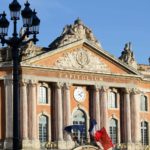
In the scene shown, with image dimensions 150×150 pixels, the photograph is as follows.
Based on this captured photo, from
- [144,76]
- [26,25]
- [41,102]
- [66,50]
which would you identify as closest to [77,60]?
[66,50]

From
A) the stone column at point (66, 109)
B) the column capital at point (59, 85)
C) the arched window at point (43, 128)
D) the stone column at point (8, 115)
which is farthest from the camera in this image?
the stone column at point (66, 109)

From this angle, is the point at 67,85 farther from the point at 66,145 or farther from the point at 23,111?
A: the point at 66,145

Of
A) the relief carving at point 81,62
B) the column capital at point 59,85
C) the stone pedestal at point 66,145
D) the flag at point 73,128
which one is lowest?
the stone pedestal at point 66,145

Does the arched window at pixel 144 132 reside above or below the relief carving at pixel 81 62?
below

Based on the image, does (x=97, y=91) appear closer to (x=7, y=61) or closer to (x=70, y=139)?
(x=70, y=139)

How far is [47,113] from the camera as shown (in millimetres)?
52031

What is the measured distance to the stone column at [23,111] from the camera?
163 ft

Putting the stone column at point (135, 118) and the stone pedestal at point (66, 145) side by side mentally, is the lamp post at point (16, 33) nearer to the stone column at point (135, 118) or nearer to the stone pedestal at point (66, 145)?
the stone pedestal at point (66, 145)

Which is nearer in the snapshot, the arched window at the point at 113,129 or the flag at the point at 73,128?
the flag at the point at 73,128

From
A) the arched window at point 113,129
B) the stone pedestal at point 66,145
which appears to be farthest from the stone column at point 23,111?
the arched window at point 113,129

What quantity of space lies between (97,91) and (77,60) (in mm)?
3417

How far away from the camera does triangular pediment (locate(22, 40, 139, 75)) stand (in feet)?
169

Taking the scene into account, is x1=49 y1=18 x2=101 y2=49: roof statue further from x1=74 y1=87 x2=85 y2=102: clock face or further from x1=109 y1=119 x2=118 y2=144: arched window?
x1=109 y1=119 x2=118 y2=144: arched window

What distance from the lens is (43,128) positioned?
170 feet
